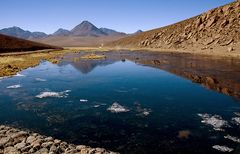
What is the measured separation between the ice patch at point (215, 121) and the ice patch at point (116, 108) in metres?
4.14

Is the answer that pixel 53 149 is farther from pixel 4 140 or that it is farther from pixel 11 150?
pixel 4 140

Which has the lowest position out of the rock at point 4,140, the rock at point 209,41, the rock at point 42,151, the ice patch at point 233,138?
the ice patch at point 233,138

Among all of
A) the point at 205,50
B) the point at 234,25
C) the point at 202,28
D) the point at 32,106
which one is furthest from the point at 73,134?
the point at 202,28

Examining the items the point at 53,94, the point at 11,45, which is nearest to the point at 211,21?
the point at 11,45

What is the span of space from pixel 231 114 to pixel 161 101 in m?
4.63

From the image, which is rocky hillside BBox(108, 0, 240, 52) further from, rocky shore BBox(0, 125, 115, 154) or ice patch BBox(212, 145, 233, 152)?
rocky shore BBox(0, 125, 115, 154)

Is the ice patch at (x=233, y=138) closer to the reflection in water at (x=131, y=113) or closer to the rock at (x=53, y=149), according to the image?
the reflection in water at (x=131, y=113)

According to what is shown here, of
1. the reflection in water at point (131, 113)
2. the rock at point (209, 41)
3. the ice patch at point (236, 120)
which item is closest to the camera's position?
the reflection in water at point (131, 113)

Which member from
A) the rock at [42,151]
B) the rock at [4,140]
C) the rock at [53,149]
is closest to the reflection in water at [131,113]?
the rock at [53,149]

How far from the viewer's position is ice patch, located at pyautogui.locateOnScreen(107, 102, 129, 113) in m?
17.5

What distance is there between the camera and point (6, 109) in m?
18.1

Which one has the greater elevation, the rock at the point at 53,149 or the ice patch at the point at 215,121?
the rock at the point at 53,149

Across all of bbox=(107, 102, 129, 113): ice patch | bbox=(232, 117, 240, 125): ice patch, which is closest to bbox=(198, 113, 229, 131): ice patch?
bbox=(232, 117, 240, 125): ice patch

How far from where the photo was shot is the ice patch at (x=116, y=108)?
1748 cm
